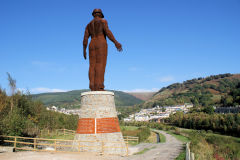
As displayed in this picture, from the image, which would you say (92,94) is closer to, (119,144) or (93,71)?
(93,71)

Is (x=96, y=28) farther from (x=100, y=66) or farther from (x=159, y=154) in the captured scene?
(x=159, y=154)

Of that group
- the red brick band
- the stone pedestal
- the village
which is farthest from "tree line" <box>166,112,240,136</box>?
the red brick band

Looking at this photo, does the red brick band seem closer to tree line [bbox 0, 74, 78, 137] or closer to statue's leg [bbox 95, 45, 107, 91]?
statue's leg [bbox 95, 45, 107, 91]

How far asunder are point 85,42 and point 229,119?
50.7 m

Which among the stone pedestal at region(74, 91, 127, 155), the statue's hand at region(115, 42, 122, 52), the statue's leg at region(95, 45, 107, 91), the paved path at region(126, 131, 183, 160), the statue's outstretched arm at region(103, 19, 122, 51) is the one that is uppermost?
the statue's outstretched arm at region(103, 19, 122, 51)

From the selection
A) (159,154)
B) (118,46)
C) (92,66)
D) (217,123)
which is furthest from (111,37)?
(217,123)

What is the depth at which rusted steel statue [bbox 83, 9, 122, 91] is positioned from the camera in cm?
1920

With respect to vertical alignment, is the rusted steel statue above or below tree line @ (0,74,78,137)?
above

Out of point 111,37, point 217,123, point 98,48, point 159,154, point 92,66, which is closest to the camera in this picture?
point 159,154

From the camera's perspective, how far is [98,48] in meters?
19.4

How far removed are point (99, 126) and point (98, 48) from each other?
619 cm

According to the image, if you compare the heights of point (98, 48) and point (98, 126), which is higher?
point (98, 48)

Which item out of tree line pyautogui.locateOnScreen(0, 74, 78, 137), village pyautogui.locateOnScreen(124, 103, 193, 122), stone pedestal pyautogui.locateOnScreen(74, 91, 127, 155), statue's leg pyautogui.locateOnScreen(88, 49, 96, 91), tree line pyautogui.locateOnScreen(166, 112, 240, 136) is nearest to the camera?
stone pedestal pyautogui.locateOnScreen(74, 91, 127, 155)

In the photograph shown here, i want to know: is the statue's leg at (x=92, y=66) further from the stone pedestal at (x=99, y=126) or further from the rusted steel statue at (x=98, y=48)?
the stone pedestal at (x=99, y=126)
